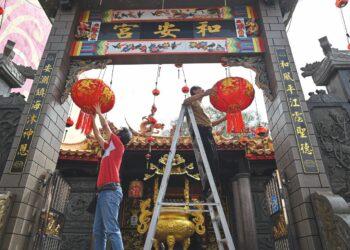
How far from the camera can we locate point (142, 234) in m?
6.84

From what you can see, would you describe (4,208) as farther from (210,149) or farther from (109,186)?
(210,149)

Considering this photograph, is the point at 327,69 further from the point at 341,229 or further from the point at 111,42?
the point at 111,42

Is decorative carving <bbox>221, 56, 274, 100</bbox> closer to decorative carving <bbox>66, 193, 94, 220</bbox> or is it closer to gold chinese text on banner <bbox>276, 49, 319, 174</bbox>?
gold chinese text on banner <bbox>276, 49, 319, 174</bbox>

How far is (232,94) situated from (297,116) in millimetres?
1147

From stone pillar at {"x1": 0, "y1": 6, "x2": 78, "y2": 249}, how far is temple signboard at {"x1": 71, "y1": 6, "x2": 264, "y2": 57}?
0.98ft

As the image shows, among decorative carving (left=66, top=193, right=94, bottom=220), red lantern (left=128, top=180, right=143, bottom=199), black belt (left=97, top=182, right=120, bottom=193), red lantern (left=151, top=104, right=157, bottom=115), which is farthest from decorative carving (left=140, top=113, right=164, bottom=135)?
black belt (left=97, top=182, right=120, bottom=193)

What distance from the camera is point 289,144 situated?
361cm

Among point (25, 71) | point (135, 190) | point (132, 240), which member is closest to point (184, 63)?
point (25, 71)

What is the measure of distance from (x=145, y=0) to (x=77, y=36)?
1.56 metres

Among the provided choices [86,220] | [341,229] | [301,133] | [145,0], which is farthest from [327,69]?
[86,220]

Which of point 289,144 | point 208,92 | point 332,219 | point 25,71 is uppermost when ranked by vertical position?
point 25,71

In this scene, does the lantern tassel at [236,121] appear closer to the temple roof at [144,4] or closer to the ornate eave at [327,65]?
the ornate eave at [327,65]

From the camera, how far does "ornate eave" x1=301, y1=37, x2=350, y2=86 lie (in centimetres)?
457

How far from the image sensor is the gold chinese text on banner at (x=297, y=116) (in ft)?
11.2
